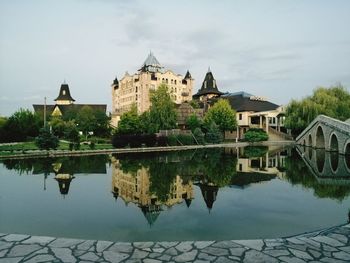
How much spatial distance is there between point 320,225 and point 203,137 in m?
34.2

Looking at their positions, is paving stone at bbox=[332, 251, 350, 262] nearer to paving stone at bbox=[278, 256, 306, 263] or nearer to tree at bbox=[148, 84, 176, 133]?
paving stone at bbox=[278, 256, 306, 263]

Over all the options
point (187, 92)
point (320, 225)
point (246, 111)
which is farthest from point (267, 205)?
point (187, 92)

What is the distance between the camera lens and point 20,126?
37.2 meters

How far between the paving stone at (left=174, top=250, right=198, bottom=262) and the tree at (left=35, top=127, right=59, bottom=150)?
81.5ft

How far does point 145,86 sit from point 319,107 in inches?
1439

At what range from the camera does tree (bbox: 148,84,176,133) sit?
42.4 meters

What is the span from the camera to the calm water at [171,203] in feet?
25.7

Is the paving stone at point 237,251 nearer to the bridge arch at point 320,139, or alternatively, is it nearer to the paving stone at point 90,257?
the paving stone at point 90,257

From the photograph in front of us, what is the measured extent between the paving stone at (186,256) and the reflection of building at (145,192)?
2.92 m

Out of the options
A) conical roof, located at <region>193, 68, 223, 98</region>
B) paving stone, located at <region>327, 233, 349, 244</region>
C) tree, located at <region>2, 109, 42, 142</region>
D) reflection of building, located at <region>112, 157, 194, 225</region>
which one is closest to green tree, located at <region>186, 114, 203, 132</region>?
tree, located at <region>2, 109, 42, 142</region>

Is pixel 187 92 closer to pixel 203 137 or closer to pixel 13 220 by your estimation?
pixel 203 137

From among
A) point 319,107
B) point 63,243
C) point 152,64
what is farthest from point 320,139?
point 152,64

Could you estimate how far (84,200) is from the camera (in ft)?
36.4

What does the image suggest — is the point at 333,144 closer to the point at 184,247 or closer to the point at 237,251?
the point at 237,251
